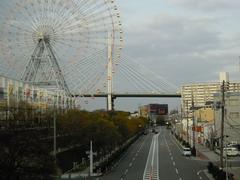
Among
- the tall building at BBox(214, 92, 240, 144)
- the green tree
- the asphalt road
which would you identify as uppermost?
the tall building at BBox(214, 92, 240, 144)

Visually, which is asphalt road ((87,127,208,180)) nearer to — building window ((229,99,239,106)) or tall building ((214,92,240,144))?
tall building ((214,92,240,144))

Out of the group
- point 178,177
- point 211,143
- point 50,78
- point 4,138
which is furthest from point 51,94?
point 4,138

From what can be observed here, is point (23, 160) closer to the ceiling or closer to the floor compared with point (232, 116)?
closer to the floor

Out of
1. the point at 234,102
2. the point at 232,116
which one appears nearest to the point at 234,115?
the point at 232,116

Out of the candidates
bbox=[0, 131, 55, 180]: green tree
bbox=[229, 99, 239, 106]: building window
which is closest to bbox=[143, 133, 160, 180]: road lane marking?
bbox=[229, 99, 239, 106]: building window

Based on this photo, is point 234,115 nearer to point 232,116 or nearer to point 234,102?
point 232,116

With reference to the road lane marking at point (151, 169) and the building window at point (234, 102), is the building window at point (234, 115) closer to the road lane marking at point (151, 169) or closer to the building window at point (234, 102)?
the building window at point (234, 102)

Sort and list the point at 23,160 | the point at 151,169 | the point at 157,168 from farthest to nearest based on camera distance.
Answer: the point at 157,168 → the point at 151,169 → the point at 23,160

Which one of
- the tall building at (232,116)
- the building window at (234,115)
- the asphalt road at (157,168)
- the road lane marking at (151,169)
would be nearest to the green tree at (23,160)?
the asphalt road at (157,168)

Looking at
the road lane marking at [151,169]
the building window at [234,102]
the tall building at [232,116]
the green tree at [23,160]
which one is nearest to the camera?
the green tree at [23,160]

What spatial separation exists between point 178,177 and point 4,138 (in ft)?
66.5

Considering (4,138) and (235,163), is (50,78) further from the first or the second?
(4,138)

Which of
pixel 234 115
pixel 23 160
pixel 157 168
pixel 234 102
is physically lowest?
pixel 157 168

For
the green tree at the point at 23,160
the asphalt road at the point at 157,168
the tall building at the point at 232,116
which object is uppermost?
the tall building at the point at 232,116
